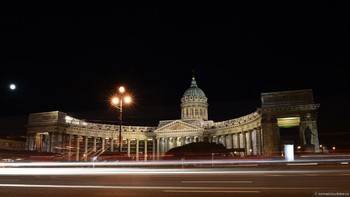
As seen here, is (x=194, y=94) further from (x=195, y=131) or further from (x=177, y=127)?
(x=195, y=131)

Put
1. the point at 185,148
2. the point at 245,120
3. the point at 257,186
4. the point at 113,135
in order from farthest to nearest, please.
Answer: the point at 113,135 → the point at 245,120 → the point at 185,148 → the point at 257,186

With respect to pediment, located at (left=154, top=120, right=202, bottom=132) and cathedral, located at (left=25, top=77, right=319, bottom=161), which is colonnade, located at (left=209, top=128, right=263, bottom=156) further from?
pediment, located at (left=154, top=120, right=202, bottom=132)

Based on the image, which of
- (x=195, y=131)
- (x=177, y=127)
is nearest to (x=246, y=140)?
(x=195, y=131)

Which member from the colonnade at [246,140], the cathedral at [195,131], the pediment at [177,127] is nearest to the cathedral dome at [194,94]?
the cathedral at [195,131]

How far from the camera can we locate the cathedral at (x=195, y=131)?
68188 millimetres

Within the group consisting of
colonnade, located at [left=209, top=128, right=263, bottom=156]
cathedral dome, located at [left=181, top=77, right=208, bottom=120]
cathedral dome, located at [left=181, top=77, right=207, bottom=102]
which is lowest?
colonnade, located at [left=209, top=128, right=263, bottom=156]

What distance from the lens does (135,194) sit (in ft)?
36.7

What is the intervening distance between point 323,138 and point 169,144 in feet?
168

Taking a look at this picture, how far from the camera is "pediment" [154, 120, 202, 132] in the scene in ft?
350

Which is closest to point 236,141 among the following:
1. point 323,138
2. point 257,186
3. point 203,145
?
point 323,138

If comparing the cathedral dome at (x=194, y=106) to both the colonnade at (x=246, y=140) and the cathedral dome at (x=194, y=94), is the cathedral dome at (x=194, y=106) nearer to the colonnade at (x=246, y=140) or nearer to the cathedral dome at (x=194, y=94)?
the cathedral dome at (x=194, y=94)

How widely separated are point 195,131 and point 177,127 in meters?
6.95

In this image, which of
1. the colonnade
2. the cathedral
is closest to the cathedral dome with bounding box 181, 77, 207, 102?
the cathedral

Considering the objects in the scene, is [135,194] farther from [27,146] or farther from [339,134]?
[27,146]
